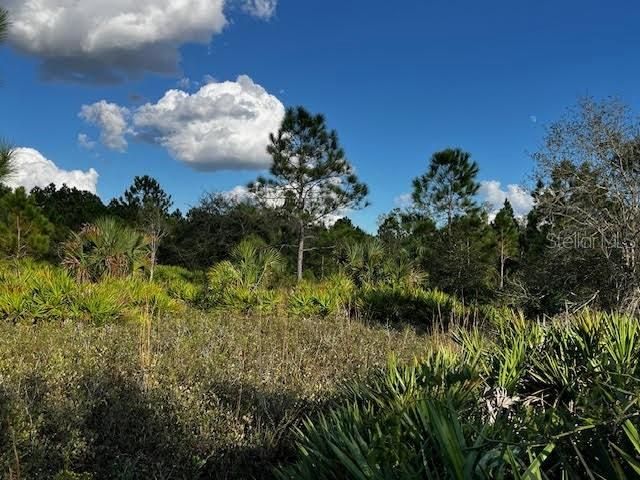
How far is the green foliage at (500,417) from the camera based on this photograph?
184 cm

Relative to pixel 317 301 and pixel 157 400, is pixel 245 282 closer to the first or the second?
pixel 317 301

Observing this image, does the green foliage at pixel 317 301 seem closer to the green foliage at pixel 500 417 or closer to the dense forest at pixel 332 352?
the dense forest at pixel 332 352

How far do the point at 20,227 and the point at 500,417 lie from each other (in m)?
18.1

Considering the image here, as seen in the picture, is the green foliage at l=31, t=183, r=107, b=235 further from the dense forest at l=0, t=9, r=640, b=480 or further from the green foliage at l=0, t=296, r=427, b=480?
the green foliage at l=0, t=296, r=427, b=480

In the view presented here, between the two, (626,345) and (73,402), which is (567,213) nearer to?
(626,345)

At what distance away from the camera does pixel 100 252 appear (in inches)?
575

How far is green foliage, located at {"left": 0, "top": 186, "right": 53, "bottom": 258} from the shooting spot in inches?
674

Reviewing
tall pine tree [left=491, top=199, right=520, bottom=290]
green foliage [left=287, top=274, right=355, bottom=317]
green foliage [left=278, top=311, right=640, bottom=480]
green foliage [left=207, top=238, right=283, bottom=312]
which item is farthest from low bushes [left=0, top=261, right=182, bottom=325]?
tall pine tree [left=491, top=199, right=520, bottom=290]

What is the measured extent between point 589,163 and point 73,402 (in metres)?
9.53

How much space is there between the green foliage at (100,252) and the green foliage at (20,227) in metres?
3.32

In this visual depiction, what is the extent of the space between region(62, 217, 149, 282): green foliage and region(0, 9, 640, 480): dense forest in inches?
2.3

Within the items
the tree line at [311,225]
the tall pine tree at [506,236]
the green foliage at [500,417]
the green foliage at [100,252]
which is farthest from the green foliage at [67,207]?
the green foliage at [500,417]

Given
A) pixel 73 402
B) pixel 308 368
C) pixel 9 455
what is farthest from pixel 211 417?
pixel 308 368

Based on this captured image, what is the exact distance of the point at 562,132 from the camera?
1056cm
